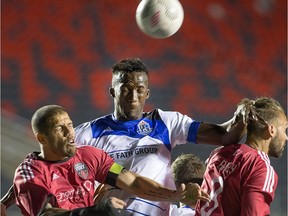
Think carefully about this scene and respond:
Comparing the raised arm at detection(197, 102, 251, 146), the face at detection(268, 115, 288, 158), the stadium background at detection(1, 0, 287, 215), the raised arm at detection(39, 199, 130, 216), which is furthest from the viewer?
the stadium background at detection(1, 0, 287, 215)

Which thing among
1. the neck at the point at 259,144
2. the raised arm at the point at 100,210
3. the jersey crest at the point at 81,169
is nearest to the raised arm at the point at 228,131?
the neck at the point at 259,144

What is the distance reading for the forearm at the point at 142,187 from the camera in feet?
10.2

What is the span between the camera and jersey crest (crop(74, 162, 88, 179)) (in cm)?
300

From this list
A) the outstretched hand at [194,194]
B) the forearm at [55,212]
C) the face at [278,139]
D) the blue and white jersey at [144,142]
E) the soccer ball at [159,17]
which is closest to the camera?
the forearm at [55,212]

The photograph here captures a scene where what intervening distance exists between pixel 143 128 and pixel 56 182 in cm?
69

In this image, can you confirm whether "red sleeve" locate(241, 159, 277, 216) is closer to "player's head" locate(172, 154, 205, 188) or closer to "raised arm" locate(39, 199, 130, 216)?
"raised arm" locate(39, 199, 130, 216)

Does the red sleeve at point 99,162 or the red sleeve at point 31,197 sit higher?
the red sleeve at point 99,162

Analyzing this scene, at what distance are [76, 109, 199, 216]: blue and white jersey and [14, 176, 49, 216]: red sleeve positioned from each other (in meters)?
0.56

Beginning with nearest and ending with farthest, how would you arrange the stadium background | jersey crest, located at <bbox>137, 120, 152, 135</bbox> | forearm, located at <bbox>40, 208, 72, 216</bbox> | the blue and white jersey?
forearm, located at <bbox>40, 208, 72, 216</bbox>
the blue and white jersey
jersey crest, located at <bbox>137, 120, 152, 135</bbox>
the stadium background

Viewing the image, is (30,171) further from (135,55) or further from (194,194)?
(135,55)

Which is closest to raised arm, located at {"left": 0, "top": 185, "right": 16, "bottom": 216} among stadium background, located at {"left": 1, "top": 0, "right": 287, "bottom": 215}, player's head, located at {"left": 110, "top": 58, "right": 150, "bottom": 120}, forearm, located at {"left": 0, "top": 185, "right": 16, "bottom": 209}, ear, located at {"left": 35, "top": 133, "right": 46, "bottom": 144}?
forearm, located at {"left": 0, "top": 185, "right": 16, "bottom": 209}

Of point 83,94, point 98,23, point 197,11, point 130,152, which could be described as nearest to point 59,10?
point 98,23

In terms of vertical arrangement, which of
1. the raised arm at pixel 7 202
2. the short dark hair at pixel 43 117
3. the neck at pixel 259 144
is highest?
the short dark hair at pixel 43 117

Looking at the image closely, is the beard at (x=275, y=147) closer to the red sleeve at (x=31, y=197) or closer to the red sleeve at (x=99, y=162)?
the red sleeve at (x=99, y=162)
